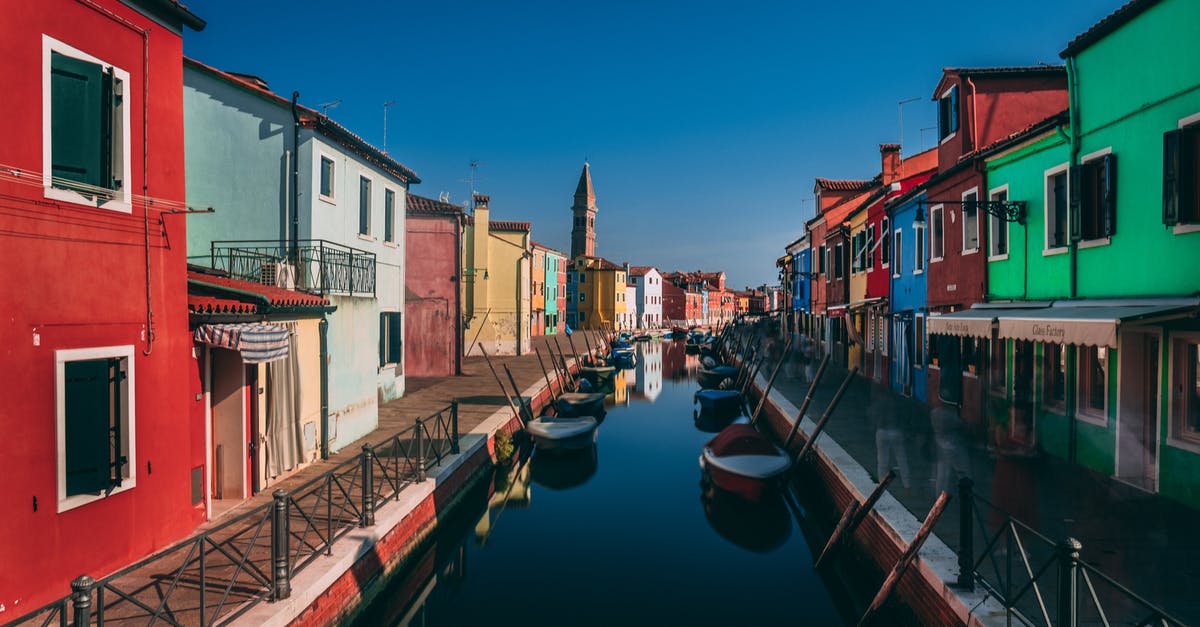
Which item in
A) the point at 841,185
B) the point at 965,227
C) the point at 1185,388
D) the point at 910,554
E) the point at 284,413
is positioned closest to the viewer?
the point at 910,554

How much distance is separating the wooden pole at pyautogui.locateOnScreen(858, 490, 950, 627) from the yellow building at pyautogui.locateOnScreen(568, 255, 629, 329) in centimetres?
6903

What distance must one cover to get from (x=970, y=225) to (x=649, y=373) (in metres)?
31.2

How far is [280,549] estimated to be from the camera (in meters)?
6.51

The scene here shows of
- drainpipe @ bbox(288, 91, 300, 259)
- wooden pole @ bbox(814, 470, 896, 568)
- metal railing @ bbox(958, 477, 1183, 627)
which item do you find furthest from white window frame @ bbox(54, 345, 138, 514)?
wooden pole @ bbox(814, 470, 896, 568)

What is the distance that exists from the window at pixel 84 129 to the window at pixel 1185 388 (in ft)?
44.0

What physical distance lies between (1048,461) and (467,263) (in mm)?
29852

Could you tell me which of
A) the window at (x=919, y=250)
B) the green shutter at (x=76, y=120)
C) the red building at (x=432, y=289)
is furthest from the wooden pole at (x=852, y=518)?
the red building at (x=432, y=289)

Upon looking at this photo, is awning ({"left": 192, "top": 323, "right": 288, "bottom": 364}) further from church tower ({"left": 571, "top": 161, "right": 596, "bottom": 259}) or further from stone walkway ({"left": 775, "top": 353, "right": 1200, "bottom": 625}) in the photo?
church tower ({"left": 571, "top": 161, "right": 596, "bottom": 259})

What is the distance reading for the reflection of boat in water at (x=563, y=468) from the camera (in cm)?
1721

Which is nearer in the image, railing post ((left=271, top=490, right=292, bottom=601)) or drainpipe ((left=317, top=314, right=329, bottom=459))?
railing post ((left=271, top=490, right=292, bottom=601))

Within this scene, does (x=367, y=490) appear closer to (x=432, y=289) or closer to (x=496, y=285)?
(x=432, y=289)

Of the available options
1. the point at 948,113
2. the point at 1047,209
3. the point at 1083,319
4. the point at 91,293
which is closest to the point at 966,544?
the point at 1083,319

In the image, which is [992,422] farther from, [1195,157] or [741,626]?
[741,626]

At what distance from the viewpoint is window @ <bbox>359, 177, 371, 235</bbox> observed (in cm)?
1748
